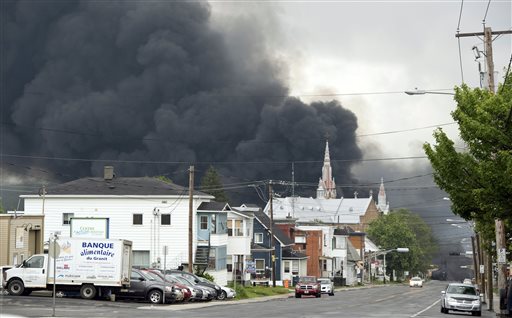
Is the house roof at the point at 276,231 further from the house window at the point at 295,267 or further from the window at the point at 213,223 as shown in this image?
the window at the point at 213,223

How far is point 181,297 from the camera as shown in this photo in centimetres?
4309

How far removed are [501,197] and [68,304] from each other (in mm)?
19080

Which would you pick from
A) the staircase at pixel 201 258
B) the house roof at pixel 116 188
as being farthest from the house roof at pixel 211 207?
the staircase at pixel 201 258

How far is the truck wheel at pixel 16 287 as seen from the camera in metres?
40.3

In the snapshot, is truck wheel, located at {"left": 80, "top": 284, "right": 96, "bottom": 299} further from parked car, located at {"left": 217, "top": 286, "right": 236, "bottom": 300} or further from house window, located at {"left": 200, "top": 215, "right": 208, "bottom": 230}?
house window, located at {"left": 200, "top": 215, "right": 208, "bottom": 230}

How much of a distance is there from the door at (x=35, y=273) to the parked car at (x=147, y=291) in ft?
12.6

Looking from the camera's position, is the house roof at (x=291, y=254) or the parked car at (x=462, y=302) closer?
the parked car at (x=462, y=302)

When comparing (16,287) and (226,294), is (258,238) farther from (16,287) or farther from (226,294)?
(16,287)

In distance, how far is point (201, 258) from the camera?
66938mm

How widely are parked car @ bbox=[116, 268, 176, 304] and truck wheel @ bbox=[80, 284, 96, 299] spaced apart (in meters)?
1.35

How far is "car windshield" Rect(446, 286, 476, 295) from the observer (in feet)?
135

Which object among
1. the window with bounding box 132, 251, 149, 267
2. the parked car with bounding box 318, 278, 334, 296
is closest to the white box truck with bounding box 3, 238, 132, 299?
the window with bounding box 132, 251, 149, 267

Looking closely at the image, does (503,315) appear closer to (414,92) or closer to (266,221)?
(414,92)

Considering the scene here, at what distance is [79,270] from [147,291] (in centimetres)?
358
